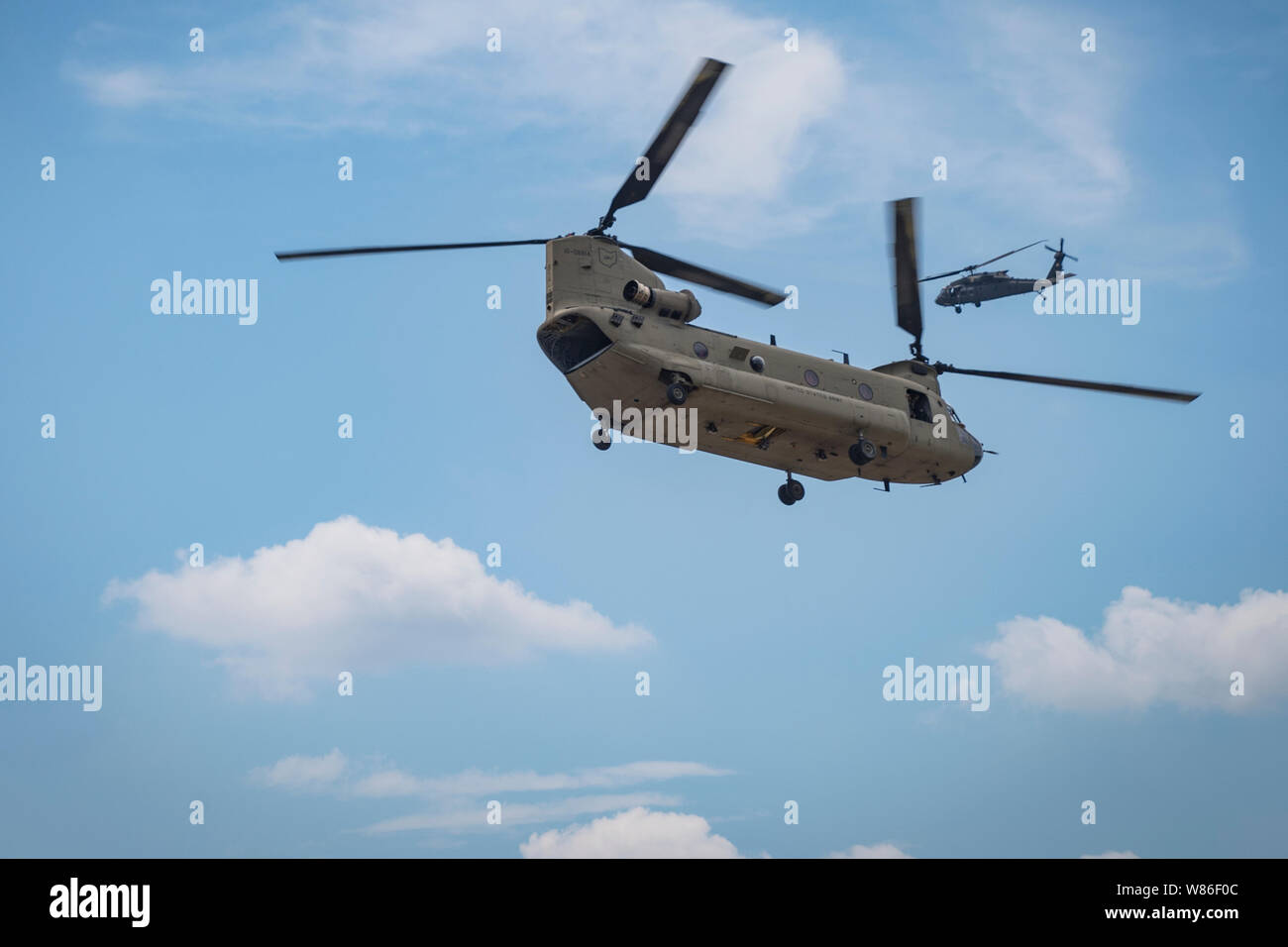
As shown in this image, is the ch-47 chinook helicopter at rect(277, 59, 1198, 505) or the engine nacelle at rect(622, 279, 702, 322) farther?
the engine nacelle at rect(622, 279, 702, 322)

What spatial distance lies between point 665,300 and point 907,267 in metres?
8.26

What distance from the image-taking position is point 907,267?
144ft

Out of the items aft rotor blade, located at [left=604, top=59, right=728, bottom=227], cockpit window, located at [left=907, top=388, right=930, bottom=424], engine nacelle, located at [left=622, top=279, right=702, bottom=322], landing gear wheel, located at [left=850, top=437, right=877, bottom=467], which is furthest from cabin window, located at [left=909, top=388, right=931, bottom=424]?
aft rotor blade, located at [left=604, top=59, right=728, bottom=227]

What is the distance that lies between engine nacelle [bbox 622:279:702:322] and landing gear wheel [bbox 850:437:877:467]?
19.2 feet

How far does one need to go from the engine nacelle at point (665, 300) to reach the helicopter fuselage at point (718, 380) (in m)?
0.09

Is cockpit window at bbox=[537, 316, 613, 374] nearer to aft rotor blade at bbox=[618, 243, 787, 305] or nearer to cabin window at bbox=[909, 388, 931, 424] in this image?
aft rotor blade at bbox=[618, 243, 787, 305]

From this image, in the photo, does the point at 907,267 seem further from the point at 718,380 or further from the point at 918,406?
the point at 718,380

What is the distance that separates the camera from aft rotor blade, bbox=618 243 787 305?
41031mm

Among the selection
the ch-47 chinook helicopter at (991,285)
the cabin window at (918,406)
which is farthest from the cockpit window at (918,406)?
the ch-47 chinook helicopter at (991,285)

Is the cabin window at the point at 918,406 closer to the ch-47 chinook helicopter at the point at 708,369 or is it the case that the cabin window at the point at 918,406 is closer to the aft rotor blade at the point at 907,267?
the ch-47 chinook helicopter at the point at 708,369

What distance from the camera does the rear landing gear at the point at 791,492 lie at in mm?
43062
